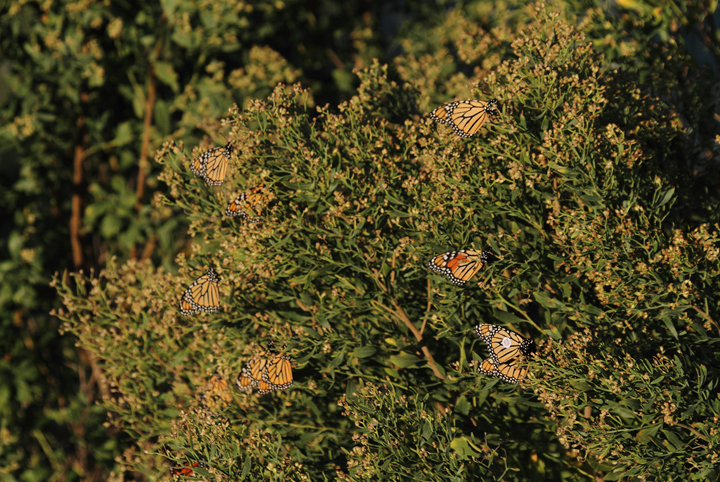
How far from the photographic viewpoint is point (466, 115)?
2.67 meters

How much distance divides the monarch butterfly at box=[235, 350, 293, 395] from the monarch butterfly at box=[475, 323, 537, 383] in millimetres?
884

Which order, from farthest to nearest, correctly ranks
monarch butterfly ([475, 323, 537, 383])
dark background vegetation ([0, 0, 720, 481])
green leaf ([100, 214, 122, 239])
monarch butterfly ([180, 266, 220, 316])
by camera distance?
green leaf ([100, 214, 122, 239]) → dark background vegetation ([0, 0, 720, 481]) → monarch butterfly ([180, 266, 220, 316]) → monarch butterfly ([475, 323, 537, 383])

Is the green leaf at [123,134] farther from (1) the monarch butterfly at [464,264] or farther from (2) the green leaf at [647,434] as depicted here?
(2) the green leaf at [647,434]

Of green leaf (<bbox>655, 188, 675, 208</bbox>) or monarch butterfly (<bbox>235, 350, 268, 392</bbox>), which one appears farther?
monarch butterfly (<bbox>235, 350, 268, 392</bbox>)

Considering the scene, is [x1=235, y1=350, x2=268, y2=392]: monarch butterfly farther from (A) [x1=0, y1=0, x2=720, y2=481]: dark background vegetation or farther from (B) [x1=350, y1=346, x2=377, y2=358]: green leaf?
(A) [x1=0, y1=0, x2=720, y2=481]: dark background vegetation

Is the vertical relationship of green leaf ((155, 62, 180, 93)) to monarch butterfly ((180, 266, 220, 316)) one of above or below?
above

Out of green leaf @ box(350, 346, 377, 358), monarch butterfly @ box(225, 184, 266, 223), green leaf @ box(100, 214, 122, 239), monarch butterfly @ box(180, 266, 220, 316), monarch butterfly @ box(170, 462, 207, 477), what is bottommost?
green leaf @ box(100, 214, 122, 239)

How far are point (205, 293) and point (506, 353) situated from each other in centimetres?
145

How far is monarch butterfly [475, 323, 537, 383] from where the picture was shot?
244 centimetres

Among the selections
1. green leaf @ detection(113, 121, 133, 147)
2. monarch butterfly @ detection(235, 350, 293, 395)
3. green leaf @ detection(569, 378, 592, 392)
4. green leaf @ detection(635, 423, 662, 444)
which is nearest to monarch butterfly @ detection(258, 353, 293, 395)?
monarch butterfly @ detection(235, 350, 293, 395)

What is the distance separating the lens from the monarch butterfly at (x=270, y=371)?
2.67m

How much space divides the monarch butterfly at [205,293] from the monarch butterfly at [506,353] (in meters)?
1.27

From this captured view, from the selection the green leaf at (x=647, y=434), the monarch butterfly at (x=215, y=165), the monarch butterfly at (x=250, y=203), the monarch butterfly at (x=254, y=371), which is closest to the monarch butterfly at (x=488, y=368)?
the green leaf at (x=647, y=434)

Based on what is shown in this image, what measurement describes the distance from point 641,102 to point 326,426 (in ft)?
7.65
